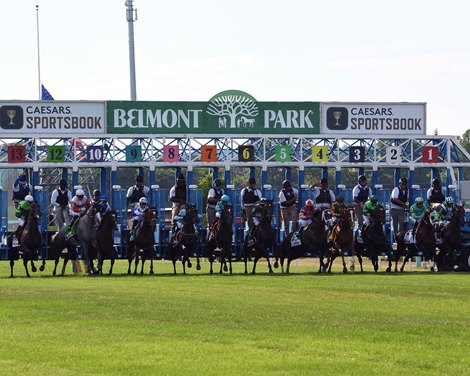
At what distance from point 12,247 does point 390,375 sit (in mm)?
24245

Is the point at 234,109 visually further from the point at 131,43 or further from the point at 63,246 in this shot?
the point at 131,43

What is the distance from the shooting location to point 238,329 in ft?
61.4

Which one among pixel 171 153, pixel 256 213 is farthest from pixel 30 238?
pixel 171 153

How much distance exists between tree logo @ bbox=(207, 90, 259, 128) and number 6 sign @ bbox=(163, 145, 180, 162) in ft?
5.81

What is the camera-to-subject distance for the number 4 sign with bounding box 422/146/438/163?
47594 millimetres

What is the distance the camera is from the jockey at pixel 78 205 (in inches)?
1470

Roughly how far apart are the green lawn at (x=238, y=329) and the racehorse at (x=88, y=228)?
671 centimetres

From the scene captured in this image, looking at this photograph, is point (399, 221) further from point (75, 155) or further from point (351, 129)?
point (75, 155)

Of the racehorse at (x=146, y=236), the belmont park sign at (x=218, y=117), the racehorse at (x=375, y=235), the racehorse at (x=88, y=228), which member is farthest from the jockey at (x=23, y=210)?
the belmont park sign at (x=218, y=117)

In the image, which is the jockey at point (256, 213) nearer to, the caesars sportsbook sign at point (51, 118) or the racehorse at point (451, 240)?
the racehorse at point (451, 240)

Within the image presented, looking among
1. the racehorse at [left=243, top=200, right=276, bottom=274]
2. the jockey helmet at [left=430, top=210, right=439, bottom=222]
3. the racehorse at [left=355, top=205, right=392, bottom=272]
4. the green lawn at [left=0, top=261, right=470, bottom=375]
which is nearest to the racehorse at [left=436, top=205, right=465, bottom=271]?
the jockey helmet at [left=430, top=210, right=439, bottom=222]

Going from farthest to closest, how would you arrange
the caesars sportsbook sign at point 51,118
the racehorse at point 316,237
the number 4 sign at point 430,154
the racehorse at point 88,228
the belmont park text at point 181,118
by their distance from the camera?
1. the number 4 sign at point 430,154
2. the belmont park text at point 181,118
3. the caesars sportsbook sign at point 51,118
4. the racehorse at point 316,237
5. the racehorse at point 88,228

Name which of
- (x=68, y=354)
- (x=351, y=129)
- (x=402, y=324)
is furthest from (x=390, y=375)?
(x=351, y=129)

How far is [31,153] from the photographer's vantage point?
4416cm
